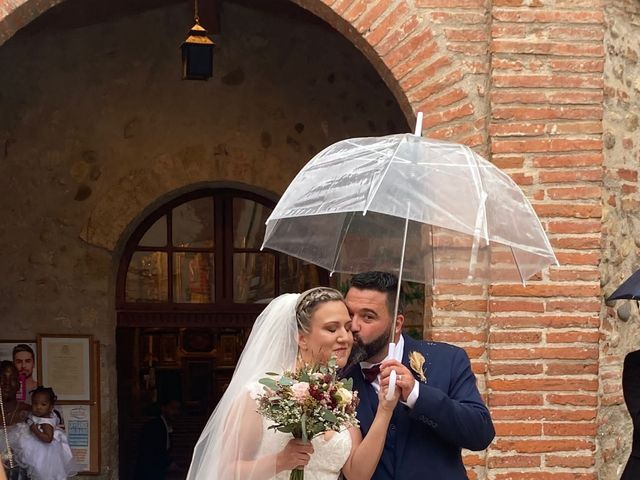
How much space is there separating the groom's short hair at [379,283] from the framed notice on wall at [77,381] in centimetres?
523

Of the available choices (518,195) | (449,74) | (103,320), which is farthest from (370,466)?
(103,320)

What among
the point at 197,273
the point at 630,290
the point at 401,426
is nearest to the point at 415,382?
the point at 401,426

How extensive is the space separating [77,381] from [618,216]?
15.2ft

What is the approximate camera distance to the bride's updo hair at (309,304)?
408cm

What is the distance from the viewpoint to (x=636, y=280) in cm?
534

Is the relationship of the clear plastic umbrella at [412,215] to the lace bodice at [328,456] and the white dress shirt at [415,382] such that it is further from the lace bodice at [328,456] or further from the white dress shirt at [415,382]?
the lace bodice at [328,456]

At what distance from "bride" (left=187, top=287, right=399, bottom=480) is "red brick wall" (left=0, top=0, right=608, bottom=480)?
1747mm

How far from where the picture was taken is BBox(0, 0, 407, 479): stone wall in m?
8.96

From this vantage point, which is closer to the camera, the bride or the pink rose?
the pink rose

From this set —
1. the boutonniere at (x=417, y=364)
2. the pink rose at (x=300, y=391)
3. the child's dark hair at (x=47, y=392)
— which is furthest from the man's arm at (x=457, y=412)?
the child's dark hair at (x=47, y=392)

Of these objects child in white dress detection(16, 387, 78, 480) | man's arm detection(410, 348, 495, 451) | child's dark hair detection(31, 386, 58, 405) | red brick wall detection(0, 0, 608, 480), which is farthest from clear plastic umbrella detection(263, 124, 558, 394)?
child's dark hair detection(31, 386, 58, 405)

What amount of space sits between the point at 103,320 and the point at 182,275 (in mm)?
816

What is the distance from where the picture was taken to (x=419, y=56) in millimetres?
5879

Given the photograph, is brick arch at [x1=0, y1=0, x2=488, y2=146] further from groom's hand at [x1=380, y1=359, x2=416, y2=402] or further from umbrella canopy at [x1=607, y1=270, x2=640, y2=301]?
groom's hand at [x1=380, y1=359, x2=416, y2=402]
